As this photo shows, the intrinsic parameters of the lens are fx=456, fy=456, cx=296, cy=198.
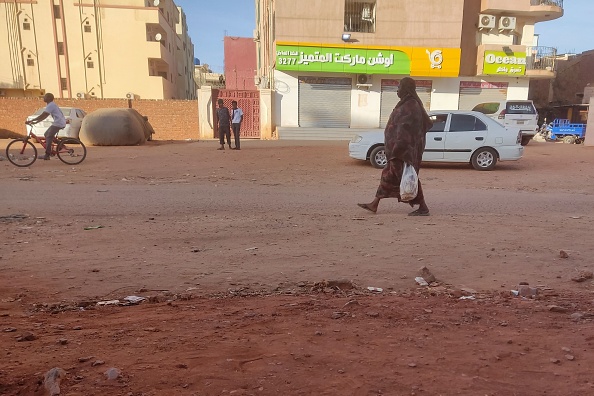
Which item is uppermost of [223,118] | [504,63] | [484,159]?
[504,63]

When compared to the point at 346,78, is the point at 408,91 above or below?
below

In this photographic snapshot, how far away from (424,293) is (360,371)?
141cm

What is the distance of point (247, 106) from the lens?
24906mm

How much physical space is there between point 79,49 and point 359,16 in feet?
62.0

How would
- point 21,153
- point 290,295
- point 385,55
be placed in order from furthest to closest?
1. point 385,55
2. point 21,153
3. point 290,295

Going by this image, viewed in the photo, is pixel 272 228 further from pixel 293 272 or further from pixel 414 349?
pixel 414 349

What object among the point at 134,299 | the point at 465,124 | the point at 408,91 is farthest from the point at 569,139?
the point at 134,299

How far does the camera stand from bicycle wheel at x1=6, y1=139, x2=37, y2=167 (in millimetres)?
11078

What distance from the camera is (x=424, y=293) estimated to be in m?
3.54

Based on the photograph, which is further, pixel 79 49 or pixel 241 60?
pixel 241 60

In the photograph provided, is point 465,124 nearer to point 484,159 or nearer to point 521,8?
point 484,159

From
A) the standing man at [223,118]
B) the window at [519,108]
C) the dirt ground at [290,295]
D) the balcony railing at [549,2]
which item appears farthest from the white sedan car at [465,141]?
the balcony railing at [549,2]

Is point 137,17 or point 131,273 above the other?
point 137,17

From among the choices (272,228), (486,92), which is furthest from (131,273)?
(486,92)
